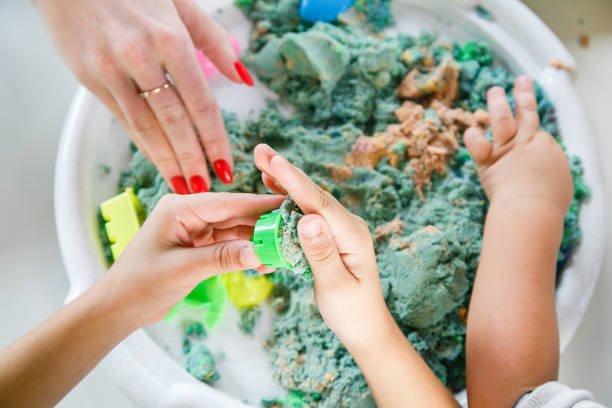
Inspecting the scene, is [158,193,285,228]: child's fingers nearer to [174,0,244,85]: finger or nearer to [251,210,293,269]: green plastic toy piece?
[251,210,293,269]: green plastic toy piece

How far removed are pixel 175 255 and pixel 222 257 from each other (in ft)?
0.17

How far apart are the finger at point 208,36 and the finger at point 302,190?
0.32 meters

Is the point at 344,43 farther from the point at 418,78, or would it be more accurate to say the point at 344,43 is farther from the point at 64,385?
the point at 64,385

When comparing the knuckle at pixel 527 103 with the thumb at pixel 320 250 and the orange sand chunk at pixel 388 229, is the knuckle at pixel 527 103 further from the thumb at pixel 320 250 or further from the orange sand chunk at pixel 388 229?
the thumb at pixel 320 250

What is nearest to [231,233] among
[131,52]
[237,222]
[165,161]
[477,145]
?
[237,222]

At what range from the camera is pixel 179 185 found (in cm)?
64

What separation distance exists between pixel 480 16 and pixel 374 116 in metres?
0.30

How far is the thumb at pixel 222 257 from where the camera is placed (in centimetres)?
48

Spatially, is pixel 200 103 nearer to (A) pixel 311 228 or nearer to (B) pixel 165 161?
(B) pixel 165 161

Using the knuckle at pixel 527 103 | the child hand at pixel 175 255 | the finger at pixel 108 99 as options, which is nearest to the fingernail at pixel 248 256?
the child hand at pixel 175 255

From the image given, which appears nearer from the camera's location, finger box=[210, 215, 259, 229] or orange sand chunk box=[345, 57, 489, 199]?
finger box=[210, 215, 259, 229]

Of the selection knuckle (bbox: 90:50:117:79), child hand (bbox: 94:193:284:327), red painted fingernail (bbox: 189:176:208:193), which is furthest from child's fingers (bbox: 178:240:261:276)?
knuckle (bbox: 90:50:117:79)

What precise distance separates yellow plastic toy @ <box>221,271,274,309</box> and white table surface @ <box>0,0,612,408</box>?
22 cm

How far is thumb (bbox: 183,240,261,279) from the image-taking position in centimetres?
48
